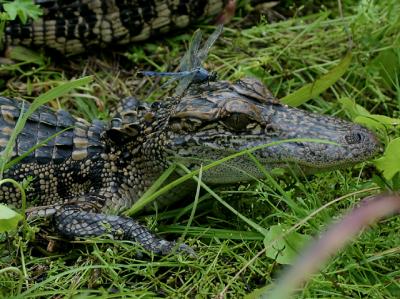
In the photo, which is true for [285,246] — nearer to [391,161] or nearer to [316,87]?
[391,161]

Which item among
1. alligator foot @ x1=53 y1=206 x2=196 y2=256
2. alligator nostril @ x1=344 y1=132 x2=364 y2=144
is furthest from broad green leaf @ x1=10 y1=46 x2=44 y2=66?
alligator nostril @ x1=344 y1=132 x2=364 y2=144

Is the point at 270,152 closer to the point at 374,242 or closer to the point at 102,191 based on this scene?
the point at 374,242

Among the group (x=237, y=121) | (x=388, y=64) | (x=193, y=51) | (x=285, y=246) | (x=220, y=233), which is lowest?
(x=220, y=233)

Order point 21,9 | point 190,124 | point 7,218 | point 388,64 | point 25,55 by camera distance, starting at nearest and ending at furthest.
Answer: point 7,218
point 190,124
point 21,9
point 388,64
point 25,55

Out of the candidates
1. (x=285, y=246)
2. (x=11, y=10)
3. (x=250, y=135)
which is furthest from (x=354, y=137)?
(x=11, y=10)

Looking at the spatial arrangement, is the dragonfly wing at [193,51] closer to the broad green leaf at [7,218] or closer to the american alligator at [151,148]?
the american alligator at [151,148]

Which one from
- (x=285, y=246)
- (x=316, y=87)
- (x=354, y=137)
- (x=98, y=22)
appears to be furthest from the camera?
(x=98, y=22)

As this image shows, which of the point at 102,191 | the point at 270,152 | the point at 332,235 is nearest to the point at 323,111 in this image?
the point at 270,152
